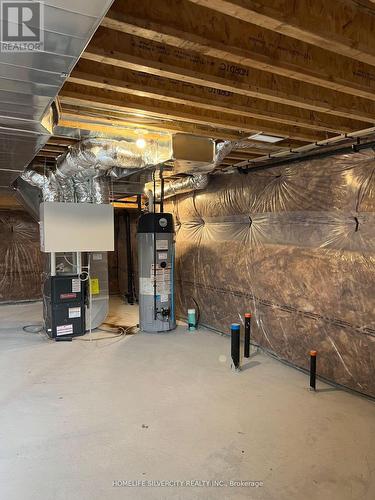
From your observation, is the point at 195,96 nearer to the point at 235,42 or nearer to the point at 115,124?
the point at 235,42

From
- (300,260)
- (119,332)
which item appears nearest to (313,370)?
(300,260)

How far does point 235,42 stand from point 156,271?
10.9 feet

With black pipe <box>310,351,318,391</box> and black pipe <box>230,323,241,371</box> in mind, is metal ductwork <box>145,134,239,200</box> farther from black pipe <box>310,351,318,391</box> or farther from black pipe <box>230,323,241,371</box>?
black pipe <box>310,351,318,391</box>

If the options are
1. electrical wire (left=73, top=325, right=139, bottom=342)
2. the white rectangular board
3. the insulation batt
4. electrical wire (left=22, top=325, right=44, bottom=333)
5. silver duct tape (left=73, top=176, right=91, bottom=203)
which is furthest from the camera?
electrical wire (left=22, top=325, right=44, bottom=333)

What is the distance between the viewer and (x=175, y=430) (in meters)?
2.36

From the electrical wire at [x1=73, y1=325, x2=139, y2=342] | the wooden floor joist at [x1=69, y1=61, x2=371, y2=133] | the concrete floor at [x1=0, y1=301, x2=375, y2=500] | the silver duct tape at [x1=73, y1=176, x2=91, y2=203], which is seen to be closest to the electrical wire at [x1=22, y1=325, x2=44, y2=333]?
the electrical wire at [x1=73, y1=325, x2=139, y2=342]

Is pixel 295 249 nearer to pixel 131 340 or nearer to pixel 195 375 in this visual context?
pixel 195 375

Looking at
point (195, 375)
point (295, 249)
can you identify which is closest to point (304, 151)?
point (295, 249)

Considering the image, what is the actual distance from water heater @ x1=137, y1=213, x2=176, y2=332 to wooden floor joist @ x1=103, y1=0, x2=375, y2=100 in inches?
118

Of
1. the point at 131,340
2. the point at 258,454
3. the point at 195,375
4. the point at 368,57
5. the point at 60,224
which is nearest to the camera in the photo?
the point at 368,57

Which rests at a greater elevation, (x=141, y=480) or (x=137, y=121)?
(x=137, y=121)

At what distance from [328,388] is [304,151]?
2.13 metres

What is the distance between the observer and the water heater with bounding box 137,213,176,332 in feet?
15.2

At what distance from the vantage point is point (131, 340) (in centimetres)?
441
